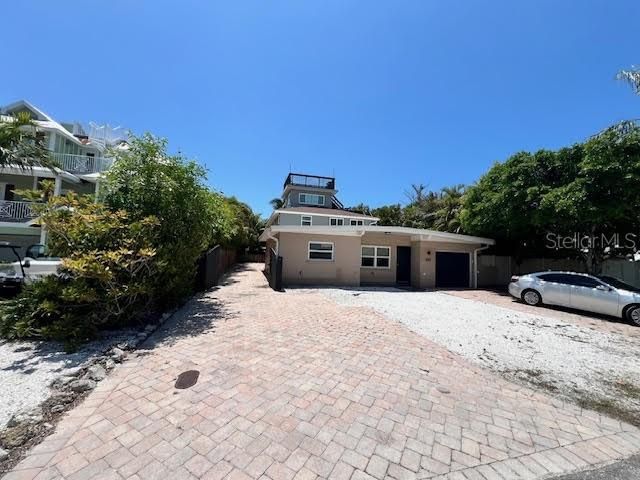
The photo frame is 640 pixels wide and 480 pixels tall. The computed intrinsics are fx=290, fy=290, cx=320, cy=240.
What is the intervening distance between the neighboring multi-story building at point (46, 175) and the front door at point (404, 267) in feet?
57.4

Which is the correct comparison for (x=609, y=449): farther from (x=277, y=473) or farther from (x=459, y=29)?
(x=459, y=29)

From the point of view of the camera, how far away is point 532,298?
443 inches

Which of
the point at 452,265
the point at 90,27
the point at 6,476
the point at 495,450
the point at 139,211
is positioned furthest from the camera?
the point at 452,265

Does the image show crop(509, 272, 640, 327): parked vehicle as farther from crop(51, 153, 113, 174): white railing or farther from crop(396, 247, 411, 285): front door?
crop(51, 153, 113, 174): white railing

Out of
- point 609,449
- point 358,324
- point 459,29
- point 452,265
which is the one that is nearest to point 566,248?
point 452,265

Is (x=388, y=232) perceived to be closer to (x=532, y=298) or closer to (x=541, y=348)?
(x=532, y=298)

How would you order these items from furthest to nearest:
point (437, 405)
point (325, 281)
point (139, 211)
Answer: point (325, 281)
point (139, 211)
point (437, 405)

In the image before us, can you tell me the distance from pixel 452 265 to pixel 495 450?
48.7 feet

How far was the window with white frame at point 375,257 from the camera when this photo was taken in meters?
15.9

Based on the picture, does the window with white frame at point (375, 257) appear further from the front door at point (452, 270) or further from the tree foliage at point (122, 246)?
the tree foliage at point (122, 246)

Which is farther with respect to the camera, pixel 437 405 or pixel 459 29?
pixel 459 29

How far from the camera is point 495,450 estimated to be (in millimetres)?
2818

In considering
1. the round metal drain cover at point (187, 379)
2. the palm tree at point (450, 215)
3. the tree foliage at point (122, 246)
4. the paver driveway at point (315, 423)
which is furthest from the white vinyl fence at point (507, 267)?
the round metal drain cover at point (187, 379)

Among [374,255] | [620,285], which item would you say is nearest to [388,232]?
[374,255]
